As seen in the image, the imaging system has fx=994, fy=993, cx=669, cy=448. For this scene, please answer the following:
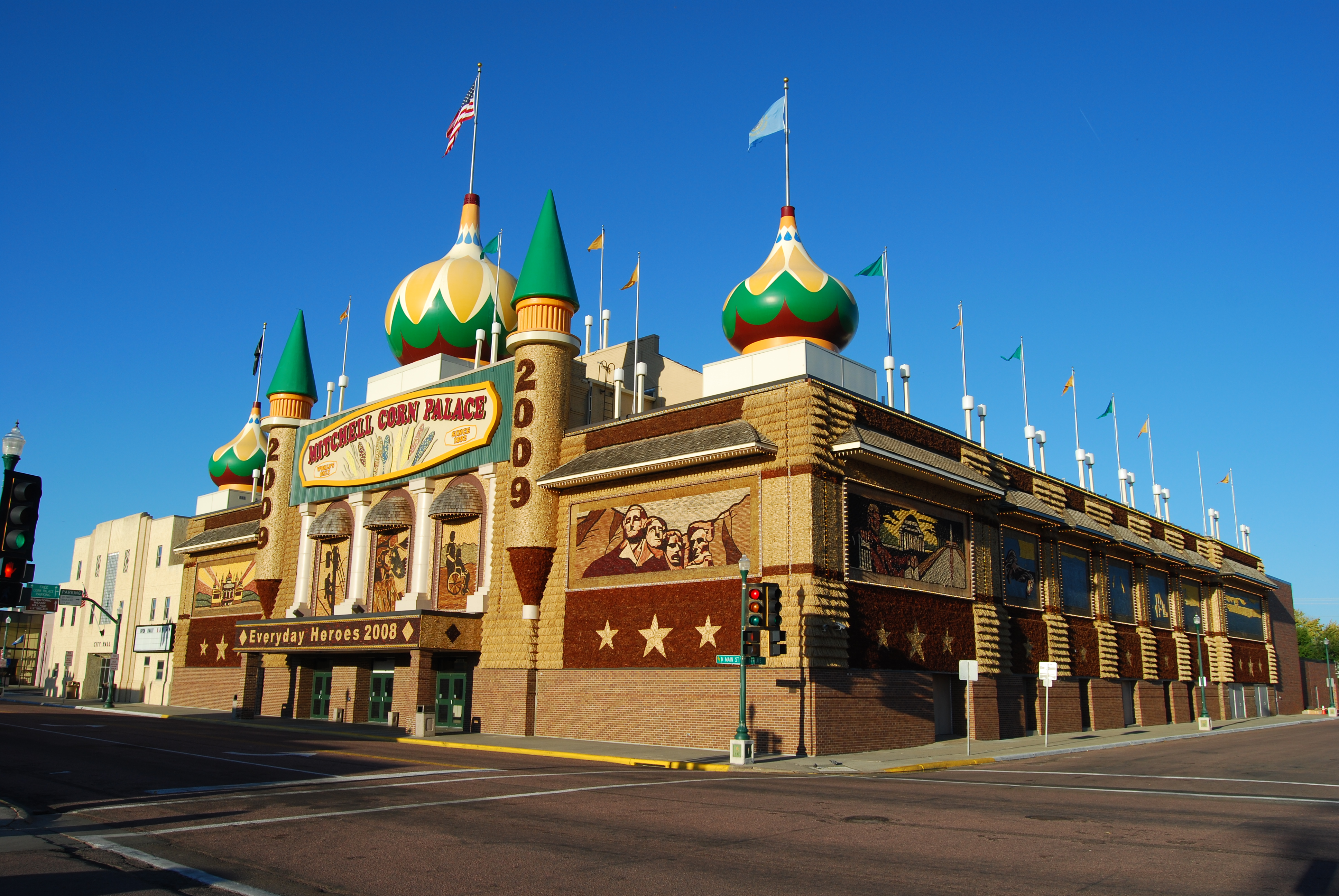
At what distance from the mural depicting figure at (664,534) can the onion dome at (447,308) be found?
1145cm

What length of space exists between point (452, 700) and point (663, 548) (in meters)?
11.4

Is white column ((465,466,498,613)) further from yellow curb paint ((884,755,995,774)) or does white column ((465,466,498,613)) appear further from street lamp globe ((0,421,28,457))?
street lamp globe ((0,421,28,457))

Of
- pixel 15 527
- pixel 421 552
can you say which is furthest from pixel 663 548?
pixel 15 527

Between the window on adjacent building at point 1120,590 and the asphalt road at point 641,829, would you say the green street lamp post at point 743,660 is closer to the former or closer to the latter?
the asphalt road at point 641,829

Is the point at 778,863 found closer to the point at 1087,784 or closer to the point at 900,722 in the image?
the point at 1087,784

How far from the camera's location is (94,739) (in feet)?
94.9

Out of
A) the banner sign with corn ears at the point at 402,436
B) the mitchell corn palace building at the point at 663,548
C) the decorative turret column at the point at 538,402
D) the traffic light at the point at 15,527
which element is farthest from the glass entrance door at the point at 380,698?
the traffic light at the point at 15,527

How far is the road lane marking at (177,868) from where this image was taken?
930 cm

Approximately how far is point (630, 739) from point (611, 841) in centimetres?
1932

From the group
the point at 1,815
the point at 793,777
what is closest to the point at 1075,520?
the point at 793,777

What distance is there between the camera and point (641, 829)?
41.5 feet

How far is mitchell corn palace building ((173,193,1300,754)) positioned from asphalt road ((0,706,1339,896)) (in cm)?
710

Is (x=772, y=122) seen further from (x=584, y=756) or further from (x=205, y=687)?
(x=205, y=687)

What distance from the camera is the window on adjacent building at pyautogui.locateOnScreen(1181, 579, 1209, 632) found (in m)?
51.8
